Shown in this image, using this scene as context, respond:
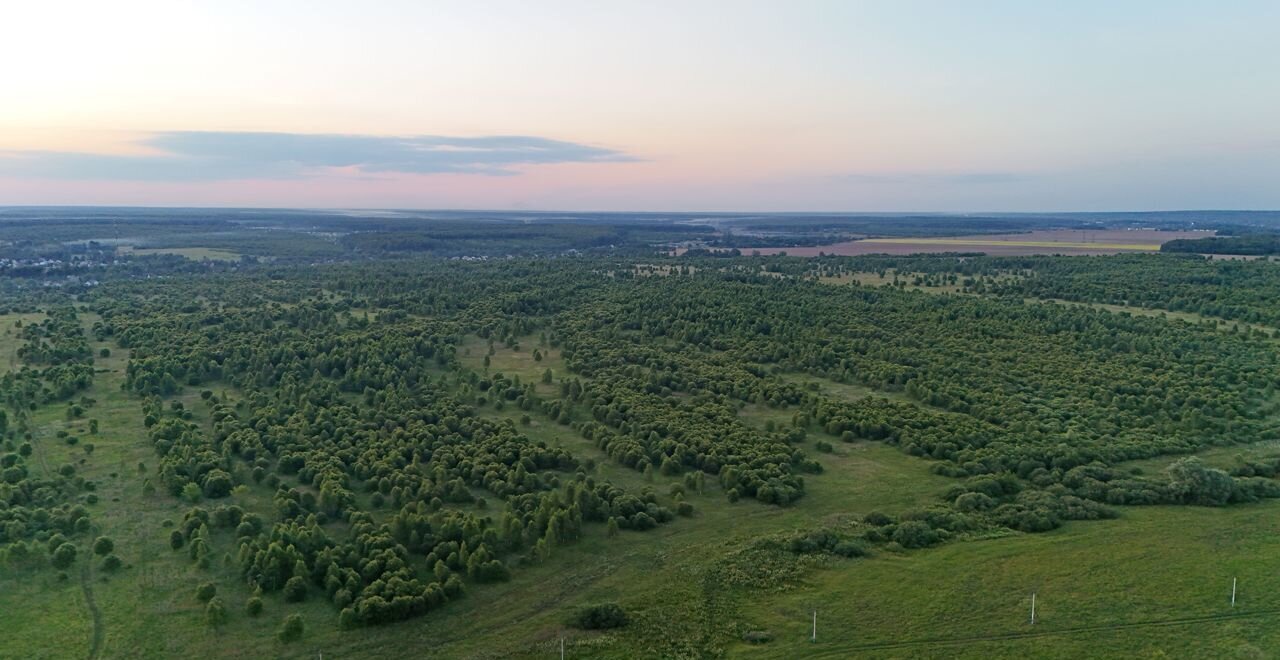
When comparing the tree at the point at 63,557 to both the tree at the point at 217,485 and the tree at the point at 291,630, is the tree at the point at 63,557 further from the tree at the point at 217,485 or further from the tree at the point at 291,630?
the tree at the point at 291,630

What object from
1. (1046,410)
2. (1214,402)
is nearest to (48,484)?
(1046,410)

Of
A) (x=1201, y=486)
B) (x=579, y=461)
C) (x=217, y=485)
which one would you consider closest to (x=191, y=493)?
(x=217, y=485)

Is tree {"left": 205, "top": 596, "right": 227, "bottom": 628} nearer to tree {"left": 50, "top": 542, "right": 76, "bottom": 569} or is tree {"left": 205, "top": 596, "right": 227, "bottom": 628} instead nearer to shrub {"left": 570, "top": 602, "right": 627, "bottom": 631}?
tree {"left": 50, "top": 542, "right": 76, "bottom": 569}

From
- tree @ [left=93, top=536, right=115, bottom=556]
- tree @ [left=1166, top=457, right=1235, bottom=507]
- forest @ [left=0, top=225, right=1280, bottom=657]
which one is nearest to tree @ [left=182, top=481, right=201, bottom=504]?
forest @ [left=0, top=225, right=1280, bottom=657]

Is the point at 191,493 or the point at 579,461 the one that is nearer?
the point at 191,493

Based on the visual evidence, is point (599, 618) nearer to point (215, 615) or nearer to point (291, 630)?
point (291, 630)

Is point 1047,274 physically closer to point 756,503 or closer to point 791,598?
point 756,503

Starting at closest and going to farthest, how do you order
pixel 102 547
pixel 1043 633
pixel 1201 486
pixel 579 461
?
pixel 1043 633
pixel 102 547
pixel 1201 486
pixel 579 461

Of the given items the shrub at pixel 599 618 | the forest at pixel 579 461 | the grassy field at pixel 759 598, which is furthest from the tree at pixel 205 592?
the shrub at pixel 599 618
